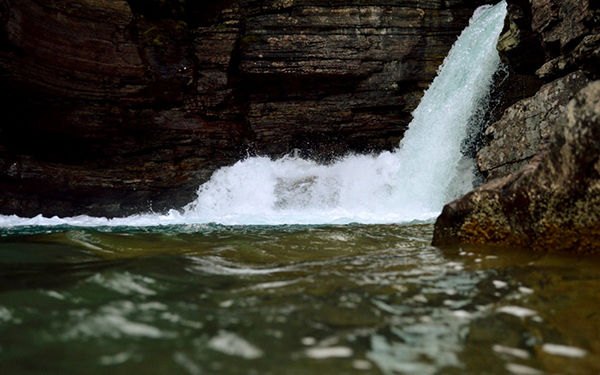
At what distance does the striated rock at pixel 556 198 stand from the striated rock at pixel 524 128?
18.3 feet

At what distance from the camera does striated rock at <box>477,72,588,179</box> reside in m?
8.80

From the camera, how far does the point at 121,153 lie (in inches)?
560

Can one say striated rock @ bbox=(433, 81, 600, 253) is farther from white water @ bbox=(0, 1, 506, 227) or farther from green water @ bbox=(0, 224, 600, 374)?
white water @ bbox=(0, 1, 506, 227)

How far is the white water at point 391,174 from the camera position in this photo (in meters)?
12.6

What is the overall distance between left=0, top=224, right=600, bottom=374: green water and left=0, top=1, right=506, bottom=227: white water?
8.91m

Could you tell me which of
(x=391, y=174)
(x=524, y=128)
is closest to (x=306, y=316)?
(x=524, y=128)

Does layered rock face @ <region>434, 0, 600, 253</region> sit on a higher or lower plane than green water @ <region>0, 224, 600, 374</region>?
higher

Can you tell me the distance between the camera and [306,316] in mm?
2055

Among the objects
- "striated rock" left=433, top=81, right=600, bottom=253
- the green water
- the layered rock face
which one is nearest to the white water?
the layered rock face

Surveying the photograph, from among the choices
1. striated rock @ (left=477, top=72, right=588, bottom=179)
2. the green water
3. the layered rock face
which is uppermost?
striated rock @ (left=477, top=72, right=588, bottom=179)

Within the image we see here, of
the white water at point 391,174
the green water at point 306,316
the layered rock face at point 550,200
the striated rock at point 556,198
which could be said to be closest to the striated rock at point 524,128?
the white water at point 391,174

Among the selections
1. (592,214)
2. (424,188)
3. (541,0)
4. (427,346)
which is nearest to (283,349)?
(427,346)

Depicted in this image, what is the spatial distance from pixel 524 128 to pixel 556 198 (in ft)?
23.0

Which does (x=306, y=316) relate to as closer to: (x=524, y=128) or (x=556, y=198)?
(x=556, y=198)
